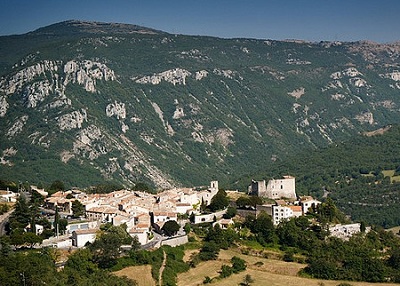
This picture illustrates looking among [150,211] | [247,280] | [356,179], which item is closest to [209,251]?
[247,280]

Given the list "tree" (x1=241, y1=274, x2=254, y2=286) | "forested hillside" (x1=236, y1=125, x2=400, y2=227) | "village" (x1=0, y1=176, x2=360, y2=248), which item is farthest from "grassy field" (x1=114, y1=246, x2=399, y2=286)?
"forested hillside" (x1=236, y1=125, x2=400, y2=227)

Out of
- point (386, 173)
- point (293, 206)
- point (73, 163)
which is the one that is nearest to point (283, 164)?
point (386, 173)

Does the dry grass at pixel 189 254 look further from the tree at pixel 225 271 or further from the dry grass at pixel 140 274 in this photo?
the dry grass at pixel 140 274

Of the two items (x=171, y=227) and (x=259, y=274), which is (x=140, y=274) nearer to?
(x=171, y=227)

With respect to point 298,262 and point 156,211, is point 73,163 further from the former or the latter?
point 298,262

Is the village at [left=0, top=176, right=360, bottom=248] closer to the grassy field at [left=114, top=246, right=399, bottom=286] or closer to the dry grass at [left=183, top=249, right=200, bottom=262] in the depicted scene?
the dry grass at [left=183, top=249, right=200, bottom=262]

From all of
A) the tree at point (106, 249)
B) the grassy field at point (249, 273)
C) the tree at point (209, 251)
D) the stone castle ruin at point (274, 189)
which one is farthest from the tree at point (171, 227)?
the stone castle ruin at point (274, 189)

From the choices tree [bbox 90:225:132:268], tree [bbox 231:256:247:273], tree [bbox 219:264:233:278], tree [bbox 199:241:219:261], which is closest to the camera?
tree [bbox 90:225:132:268]
